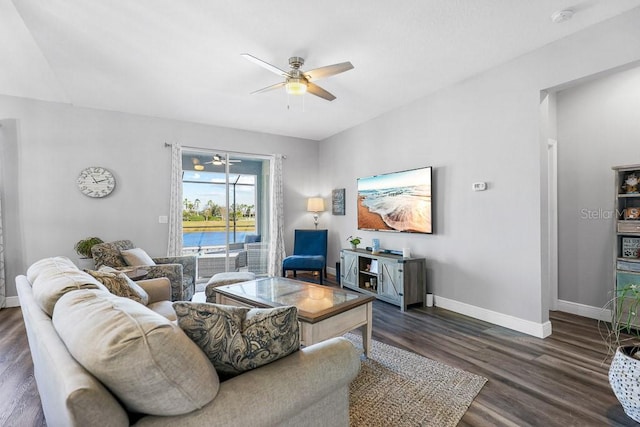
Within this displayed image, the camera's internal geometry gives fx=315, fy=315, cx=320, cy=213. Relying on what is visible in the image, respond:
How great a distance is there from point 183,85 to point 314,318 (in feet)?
10.3

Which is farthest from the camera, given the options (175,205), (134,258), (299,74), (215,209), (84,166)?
(215,209)

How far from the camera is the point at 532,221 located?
3018mm

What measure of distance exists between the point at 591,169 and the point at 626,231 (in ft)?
2.70

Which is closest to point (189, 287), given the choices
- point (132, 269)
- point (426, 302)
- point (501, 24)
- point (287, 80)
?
point (132, 269)

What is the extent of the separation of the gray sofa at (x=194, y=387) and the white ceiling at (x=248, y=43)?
6.90ft

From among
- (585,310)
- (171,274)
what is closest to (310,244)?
(171,274)

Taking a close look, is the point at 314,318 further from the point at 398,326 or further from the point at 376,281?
the point at 376,281

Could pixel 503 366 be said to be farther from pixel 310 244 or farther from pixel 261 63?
pixel 310 244

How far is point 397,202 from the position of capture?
444 centimetres

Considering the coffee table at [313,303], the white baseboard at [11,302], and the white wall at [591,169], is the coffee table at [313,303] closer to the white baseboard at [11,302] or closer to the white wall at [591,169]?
the white wall at [591,169]

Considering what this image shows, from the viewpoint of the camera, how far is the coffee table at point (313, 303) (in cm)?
213

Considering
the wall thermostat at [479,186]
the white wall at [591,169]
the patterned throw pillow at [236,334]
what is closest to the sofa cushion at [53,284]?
the patterned throw pillow at [236,334]

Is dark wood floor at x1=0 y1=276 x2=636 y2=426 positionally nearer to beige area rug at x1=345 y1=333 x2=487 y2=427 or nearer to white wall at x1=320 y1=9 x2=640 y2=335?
beige area rug at x1=345 y1=333 x2=487 y2=427

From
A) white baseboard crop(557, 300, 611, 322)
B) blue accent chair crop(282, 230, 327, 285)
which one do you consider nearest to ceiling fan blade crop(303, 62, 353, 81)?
blue accent chair crop(282, 230, 327, 285)
